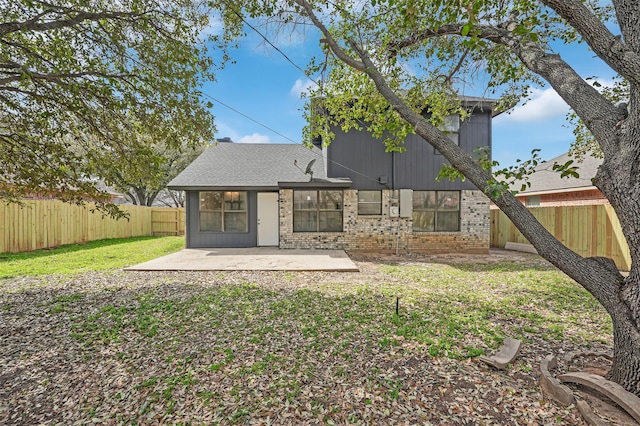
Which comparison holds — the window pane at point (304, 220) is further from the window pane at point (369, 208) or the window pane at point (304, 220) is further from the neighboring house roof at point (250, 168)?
the window pane at point (369, 208)

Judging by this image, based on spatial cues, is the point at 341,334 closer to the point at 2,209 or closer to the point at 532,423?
the point at 532,423

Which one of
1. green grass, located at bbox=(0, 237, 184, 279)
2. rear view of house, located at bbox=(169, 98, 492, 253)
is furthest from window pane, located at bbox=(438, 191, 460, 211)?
green grass, located at bbox=(0, 237, 184, 279)

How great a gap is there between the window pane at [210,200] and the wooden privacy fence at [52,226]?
237 centimetres

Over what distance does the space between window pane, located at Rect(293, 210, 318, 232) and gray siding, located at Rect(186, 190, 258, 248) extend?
61.4 inches

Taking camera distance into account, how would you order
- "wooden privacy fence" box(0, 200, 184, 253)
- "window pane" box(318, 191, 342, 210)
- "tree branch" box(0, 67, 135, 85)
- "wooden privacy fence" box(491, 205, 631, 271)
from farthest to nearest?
1. "window pane" box(318, 191, 342, 210)
2. "wooden privacy fence" box(0, 200, 184, 253)
3. "wooden privacy fence" box(491, 205, 631, 271)
4. "tree branch" box(0, 67, 135, 85)

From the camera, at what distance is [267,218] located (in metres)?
10.5

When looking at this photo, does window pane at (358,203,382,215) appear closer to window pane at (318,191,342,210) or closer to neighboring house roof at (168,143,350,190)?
window pane at (318,191,342,210)

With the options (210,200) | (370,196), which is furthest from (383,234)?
(210,200)

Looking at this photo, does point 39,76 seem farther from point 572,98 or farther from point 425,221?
point 425,221

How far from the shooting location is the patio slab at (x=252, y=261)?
23.2ft

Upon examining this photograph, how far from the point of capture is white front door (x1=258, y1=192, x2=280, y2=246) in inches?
412

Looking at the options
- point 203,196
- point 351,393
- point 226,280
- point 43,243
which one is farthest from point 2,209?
point 351,393

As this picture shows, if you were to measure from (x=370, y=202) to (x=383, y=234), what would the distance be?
4.10 ft

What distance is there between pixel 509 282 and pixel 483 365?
4.17 metres
